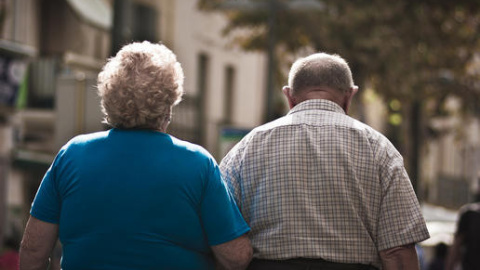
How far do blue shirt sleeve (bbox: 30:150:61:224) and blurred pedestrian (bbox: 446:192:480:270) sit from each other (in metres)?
5.86

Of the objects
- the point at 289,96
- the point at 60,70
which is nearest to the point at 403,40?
the point at 60,70

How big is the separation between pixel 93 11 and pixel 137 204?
13.7m

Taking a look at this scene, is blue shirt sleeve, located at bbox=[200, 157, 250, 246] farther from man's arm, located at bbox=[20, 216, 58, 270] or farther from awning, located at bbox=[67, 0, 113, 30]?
awning, located at bbox=[67, 0, 113, 30]

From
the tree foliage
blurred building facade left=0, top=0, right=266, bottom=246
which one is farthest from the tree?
blurred building facade left=0, top=0, right=266, bottom=246

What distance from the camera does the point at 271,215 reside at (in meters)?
4.51

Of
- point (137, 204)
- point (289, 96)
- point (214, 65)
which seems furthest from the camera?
point (214, 65)

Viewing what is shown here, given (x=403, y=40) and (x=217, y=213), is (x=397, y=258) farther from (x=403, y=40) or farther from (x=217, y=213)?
(x=403, y=40)

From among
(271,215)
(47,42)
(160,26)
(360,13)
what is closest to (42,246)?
(271,215)

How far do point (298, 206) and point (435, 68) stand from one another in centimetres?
1778

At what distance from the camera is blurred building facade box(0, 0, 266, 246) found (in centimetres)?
970

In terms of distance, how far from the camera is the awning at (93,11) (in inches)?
653

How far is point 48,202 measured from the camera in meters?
4.12

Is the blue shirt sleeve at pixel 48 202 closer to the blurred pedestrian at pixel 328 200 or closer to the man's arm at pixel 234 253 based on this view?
the man's arm at pixel 234 253

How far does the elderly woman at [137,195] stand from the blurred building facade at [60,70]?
4769 millimetres
